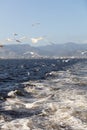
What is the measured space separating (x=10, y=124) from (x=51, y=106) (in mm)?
7469

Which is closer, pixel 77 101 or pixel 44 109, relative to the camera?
pixel 44 109

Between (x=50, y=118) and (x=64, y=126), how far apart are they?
2.28 metres

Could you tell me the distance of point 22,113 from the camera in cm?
2738

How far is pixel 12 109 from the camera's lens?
29.1 meters

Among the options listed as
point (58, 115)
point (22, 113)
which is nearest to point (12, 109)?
point (22, 113)

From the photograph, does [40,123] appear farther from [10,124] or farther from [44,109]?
[44,109]

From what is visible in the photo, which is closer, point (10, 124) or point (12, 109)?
point (10, 124)

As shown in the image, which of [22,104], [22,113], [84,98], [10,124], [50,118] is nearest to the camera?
[10,124]

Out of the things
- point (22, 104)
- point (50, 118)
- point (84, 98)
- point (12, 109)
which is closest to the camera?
point (50, 118)

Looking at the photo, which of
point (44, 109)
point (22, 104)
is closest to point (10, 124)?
point (44, 109)

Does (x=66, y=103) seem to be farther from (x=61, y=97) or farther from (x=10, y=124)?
(x=10, y=124)

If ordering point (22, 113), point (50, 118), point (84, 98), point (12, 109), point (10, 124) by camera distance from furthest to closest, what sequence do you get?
→ point (84, 98) → point (12, 109) → point (22, 113) → point (50, 118) → point (10, 124)

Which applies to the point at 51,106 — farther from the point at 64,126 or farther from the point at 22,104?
the point at 64,126

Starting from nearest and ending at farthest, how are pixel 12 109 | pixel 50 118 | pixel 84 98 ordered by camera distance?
pixel 50 118
pixel 12 109
pixel 84 98
